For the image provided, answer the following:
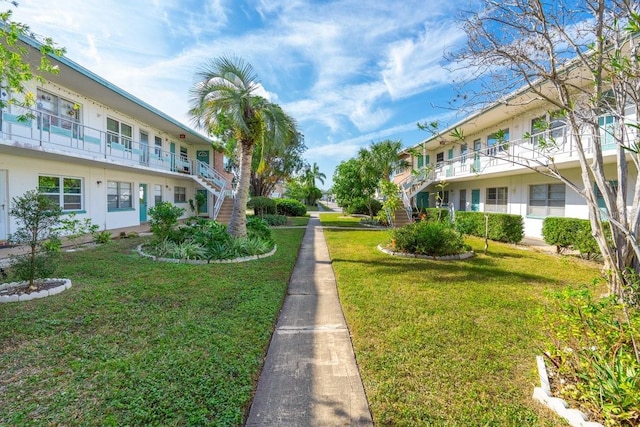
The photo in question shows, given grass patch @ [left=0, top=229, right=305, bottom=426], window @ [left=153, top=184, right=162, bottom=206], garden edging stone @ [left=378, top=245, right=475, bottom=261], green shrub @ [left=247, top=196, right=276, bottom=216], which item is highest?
window @ [left=153, top=184, right=162, bottom=206]

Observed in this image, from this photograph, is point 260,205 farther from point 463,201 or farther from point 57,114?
point 463,201

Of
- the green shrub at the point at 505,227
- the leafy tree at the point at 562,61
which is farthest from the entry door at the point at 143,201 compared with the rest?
the leafy tree at the point at 562,61

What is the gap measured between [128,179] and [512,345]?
19368 millimetres

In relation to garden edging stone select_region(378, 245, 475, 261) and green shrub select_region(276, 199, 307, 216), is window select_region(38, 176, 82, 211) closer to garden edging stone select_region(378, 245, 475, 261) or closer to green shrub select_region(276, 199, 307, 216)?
garden edging stone select_region(378, 245, 475, 261)

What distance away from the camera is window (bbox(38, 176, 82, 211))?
12.3 meters

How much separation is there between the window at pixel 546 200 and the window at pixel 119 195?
72.5 ft

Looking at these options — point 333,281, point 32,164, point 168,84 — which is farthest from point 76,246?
point 333,281

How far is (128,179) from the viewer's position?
674 inches

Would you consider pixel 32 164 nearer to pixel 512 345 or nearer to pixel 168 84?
pixel 168 84

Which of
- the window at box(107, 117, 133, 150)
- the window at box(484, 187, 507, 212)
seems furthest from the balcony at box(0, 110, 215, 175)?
the window at box(484, 187, 507, 212)

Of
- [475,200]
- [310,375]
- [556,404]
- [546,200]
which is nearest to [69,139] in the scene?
[310,375]

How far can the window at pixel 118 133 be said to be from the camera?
14.9m

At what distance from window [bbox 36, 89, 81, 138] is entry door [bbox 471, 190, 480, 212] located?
73.2 feet

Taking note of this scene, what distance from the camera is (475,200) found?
20.6 m
